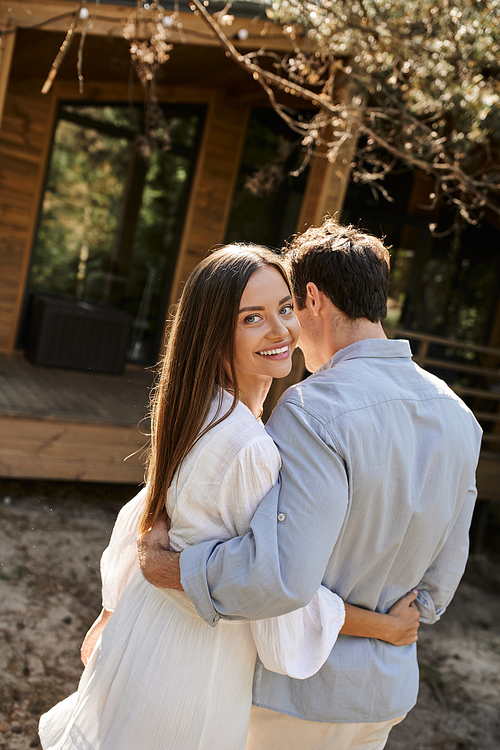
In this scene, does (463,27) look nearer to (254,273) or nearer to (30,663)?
(254,273)

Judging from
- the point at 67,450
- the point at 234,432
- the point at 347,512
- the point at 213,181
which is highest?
the point at 213,181

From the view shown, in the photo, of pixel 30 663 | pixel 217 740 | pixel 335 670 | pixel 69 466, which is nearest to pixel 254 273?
pixel 335 670

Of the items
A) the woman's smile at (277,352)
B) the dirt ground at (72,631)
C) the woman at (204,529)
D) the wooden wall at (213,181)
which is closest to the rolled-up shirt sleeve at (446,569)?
the woman at (204,529)

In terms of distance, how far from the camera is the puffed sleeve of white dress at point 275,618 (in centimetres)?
134

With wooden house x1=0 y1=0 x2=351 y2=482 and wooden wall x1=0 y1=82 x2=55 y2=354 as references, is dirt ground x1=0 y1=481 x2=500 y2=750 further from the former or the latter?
wooden wall x1=0 y1=82 x2=55 y2=354

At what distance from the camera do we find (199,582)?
1.30 meters

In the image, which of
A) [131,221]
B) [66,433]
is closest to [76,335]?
[131,221]

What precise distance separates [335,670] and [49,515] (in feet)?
12.3

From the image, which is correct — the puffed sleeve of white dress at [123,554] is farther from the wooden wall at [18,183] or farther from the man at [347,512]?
the wooden wall at [18,183]

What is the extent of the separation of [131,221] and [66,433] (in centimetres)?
317

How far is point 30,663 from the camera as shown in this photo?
3197 millimetres

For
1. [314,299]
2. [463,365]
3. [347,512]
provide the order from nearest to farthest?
[347,512] → [314,299] → [463,365]

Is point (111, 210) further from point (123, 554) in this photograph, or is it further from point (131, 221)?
point (123, 554)

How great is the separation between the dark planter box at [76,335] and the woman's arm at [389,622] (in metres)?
5.37
